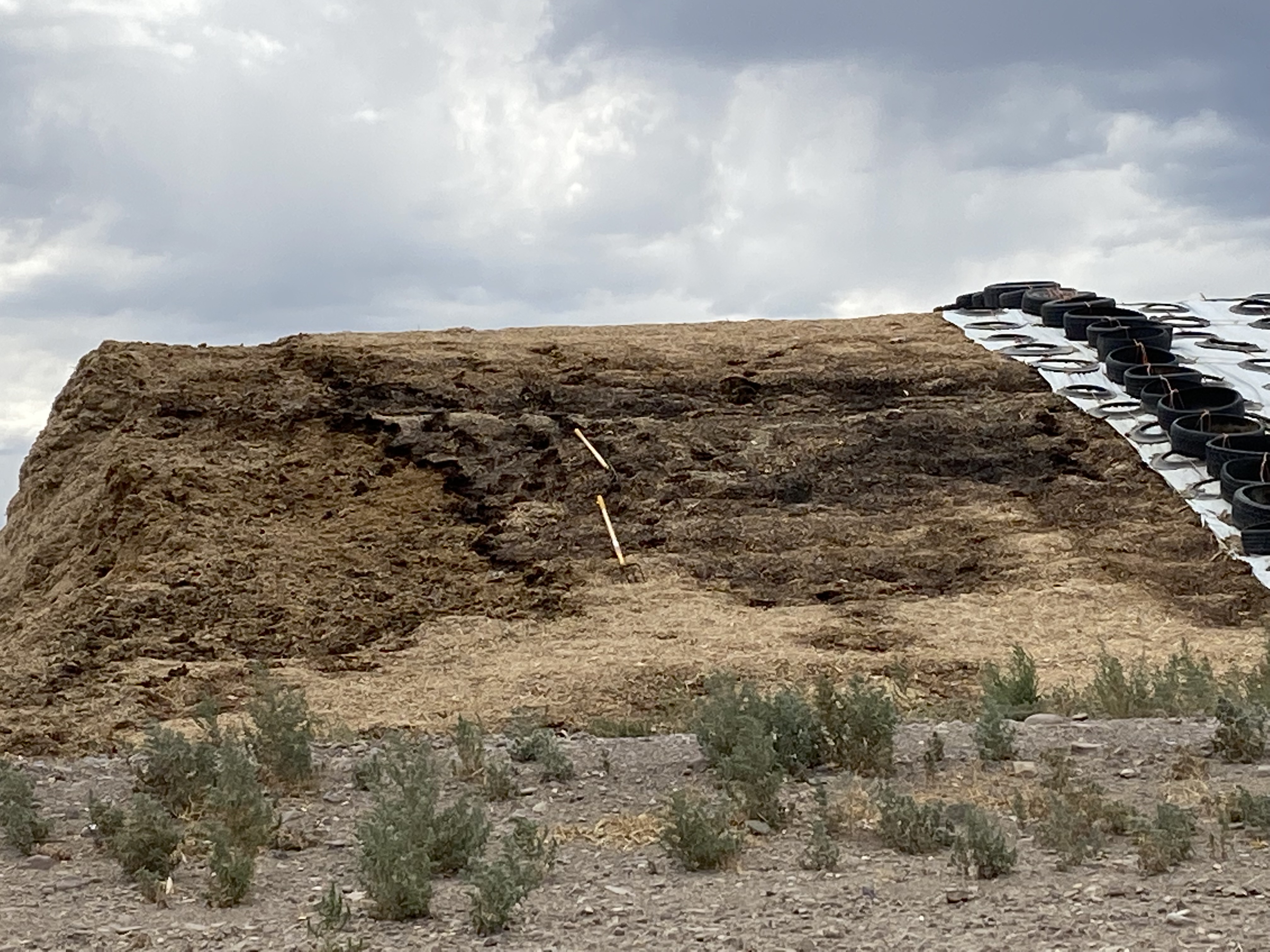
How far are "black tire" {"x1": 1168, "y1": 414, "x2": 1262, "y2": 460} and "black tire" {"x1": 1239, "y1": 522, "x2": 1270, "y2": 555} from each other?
1806 millimetres

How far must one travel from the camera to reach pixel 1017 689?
9.30m

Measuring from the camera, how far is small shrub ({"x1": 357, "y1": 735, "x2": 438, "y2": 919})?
18.1 ft

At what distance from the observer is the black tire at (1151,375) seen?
1803 centimetres

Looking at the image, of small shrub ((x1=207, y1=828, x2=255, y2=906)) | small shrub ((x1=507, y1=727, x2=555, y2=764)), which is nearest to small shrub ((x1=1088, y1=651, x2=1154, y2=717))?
small shrub ((x1=507, y1=727, x2=555, y2=764))

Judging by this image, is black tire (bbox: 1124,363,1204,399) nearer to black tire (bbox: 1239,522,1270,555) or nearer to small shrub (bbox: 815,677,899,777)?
black tire (bbox: 1239,522,1270,555)

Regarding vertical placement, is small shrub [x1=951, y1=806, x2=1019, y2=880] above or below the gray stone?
below

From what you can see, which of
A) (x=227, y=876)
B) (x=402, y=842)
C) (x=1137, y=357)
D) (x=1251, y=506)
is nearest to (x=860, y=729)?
(x=402, y=842)

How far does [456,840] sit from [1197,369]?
50.6 ft

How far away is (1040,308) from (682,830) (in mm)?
17016

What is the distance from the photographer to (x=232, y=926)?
218 inches

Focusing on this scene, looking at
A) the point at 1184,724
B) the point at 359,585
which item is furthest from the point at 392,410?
the point at 1184,724

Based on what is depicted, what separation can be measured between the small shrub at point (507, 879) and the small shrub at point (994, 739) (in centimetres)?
244

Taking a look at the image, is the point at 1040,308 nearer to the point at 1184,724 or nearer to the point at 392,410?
the point at 392,410

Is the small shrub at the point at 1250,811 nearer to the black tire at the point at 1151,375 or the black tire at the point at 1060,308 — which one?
the black tire at the point at 1151,375
